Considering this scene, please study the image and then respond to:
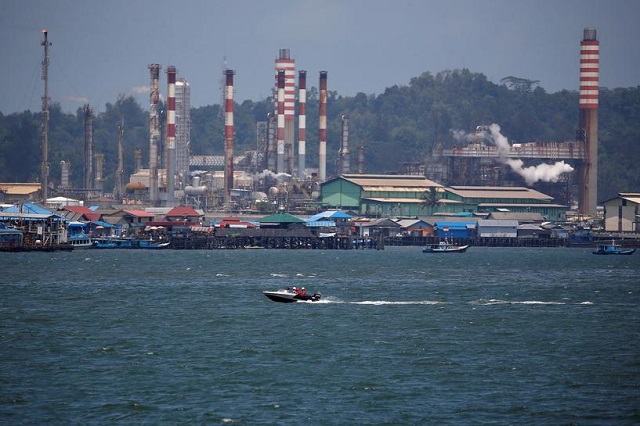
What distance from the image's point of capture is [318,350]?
179 ft

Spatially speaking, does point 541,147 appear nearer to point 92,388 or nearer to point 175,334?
point 175,334

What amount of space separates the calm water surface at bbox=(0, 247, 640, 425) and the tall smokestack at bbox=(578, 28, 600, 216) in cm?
9320

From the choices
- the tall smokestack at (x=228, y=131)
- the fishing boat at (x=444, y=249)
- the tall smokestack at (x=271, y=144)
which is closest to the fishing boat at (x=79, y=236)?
the tall smokestack at (x=228, y=131)

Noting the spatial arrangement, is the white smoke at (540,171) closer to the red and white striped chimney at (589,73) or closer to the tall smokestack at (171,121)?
the red and white striped chimney at (589,73)

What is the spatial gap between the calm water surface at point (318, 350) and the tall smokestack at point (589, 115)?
93.2 meters

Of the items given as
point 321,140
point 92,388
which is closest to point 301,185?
point 321,140

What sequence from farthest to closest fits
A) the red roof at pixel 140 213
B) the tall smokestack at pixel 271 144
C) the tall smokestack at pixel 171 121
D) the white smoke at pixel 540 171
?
the white smoke at pixel 540 171
the tall smokestack at pixel 271 144
the tall smokestack at pixel 171 121
the red roof at pixel 140 213

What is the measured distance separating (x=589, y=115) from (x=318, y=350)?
14270 cm

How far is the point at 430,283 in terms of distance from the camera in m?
94.1

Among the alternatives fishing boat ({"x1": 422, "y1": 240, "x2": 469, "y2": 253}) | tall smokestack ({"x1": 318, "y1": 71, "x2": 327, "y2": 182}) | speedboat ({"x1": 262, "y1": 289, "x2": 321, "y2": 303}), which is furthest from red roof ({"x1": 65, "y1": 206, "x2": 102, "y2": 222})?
speedboat ({"x1": 262, "y1": 289, "x2": 321, "y2": 303})

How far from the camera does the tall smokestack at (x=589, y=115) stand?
189438 millimetres

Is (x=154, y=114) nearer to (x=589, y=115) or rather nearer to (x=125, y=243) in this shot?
(x=125, y=243)

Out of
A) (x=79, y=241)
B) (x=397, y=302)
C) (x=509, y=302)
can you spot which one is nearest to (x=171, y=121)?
(x=79, y=241)

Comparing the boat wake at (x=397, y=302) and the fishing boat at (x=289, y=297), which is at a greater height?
the fishing boat at (x=289, y=297)
